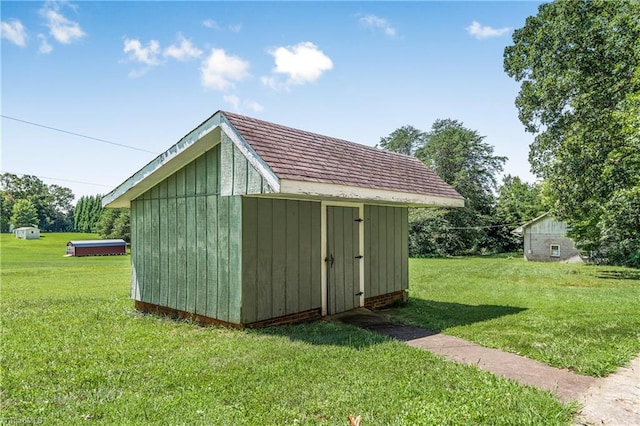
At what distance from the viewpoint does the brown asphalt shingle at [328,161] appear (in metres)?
5.81

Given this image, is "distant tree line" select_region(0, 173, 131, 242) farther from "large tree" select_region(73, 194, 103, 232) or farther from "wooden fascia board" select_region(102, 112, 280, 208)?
"wooden fascia board" select_region(102, 112, 280, 208)

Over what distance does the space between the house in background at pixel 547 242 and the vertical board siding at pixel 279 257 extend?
27275mm

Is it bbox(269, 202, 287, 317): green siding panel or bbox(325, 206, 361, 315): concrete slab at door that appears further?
bbox(325, 206, 361, 315): concrete slab at door

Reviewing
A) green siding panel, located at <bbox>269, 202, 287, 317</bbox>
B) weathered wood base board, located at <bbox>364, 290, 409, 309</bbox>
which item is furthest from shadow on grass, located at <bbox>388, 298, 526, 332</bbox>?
green siding panel, located at <bbox>269, 202, 287, 317</bbox>

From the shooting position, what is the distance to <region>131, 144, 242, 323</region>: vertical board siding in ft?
20.7

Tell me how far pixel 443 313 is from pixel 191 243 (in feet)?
17.7

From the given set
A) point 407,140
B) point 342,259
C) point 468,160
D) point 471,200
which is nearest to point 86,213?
point 407,140

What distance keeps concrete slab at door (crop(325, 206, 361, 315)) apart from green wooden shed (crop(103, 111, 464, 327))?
21 mm

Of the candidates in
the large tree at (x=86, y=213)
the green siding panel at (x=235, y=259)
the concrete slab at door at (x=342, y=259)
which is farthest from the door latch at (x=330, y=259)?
the large tree at (x=86, y=213)

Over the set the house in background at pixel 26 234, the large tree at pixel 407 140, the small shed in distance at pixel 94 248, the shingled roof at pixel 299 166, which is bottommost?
the small shed in distance at pixel 94 248

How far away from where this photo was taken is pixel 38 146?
19266 mm

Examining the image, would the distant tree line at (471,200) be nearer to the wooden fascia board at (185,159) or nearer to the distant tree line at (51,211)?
the wooden fascia board at (185,159)

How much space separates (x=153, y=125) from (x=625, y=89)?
57.8 feet

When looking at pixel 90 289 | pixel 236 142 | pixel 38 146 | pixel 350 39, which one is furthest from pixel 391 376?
pixel 38 146
